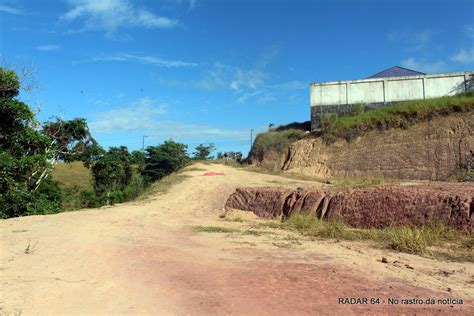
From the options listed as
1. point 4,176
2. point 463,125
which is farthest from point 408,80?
point 4,176

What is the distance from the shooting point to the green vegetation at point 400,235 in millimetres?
7625

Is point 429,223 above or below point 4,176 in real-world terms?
below

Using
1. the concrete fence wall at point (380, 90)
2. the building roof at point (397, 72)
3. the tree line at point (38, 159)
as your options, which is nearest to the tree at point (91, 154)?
the tree line at point (38, 159)

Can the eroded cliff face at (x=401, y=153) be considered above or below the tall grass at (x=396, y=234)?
above

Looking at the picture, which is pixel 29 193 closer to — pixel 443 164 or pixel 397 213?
pixel 397 213

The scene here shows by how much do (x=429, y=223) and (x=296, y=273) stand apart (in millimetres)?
4515

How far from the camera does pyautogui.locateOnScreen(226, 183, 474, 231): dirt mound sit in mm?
8734

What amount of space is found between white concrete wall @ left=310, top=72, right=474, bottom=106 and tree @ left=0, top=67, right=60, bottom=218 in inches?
661

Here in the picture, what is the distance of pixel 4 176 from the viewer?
1376 cm

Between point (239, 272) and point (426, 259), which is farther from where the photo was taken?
point (426, 259)

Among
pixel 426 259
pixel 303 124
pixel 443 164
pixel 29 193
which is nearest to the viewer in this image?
pixel 426 259

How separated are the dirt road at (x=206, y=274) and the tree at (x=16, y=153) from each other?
14.7 feet

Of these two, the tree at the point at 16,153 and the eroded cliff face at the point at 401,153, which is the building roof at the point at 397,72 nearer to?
the eroded cliff face at the point at 401,153

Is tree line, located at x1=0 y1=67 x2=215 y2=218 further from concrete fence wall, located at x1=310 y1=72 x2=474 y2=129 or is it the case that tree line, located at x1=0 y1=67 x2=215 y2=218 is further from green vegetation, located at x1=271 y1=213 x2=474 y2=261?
concrete fence wall, located at x1=310 y1=72 x2=474 y2=129
